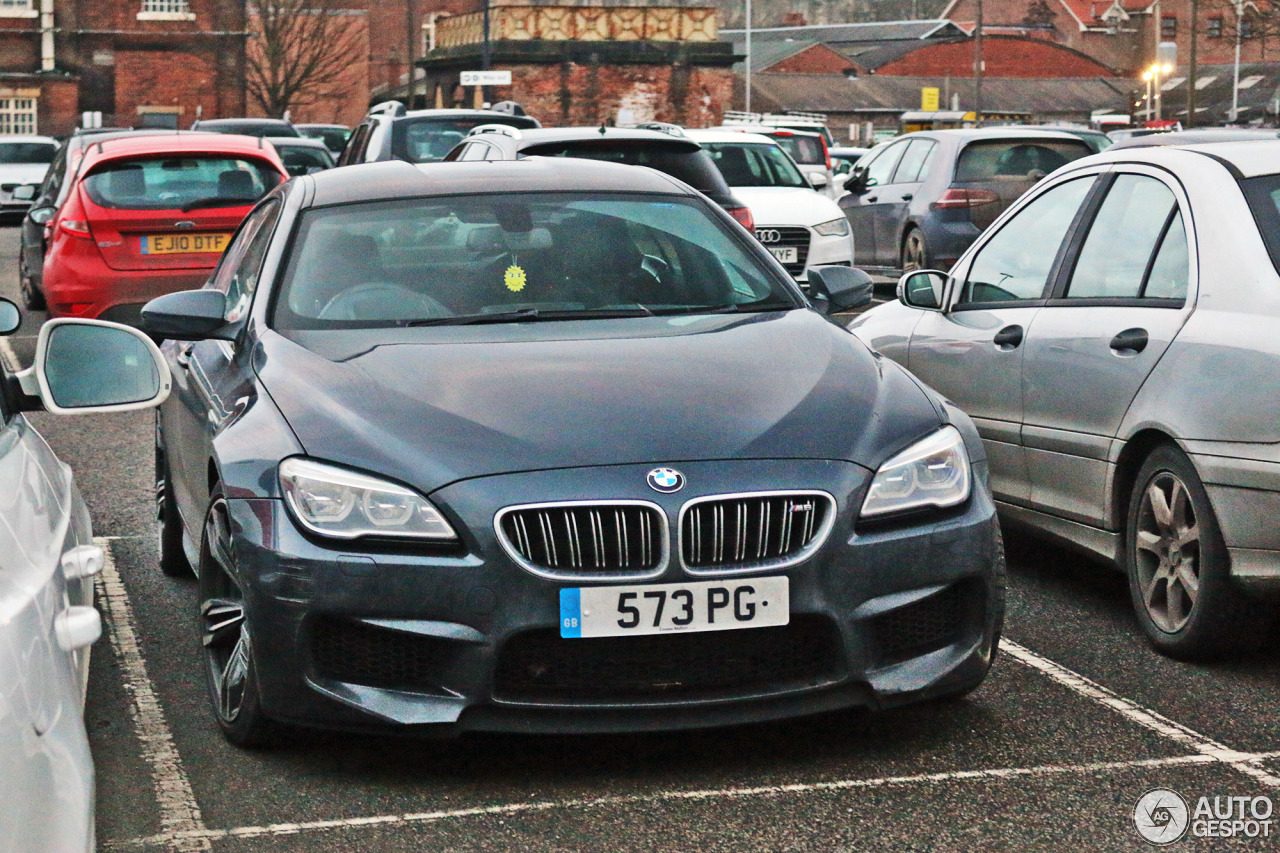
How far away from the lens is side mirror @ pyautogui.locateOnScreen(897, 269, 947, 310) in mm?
6859

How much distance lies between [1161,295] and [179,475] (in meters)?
3.16

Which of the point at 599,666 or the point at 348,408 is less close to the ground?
the point at 348,408

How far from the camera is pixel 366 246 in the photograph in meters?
5.63

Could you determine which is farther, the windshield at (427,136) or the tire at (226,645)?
the windshield at (427,136)

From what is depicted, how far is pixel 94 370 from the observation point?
3633 mm

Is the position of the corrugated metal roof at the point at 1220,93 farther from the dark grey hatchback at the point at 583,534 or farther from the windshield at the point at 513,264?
the dark grey hatchback at the point at 583,534

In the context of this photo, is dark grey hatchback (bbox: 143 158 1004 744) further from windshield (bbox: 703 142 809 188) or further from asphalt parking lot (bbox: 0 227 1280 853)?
windshield (bbox: 703 142 809 188)

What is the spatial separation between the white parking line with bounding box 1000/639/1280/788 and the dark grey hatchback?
548 millimetres

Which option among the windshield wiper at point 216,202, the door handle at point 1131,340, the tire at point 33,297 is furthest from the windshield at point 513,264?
the tire at point 33,297

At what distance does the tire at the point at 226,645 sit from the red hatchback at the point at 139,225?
26.3 ft

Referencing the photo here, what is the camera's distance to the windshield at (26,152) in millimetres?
37562

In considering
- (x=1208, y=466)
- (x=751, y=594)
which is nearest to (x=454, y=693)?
(x=751, y=594)

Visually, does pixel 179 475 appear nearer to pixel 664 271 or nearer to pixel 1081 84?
pixel 664 271

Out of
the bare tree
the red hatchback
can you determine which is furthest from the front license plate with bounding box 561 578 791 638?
the bare tree
